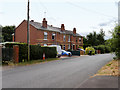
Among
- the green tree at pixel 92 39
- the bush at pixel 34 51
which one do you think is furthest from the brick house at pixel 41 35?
the green tree at pixel 92 39

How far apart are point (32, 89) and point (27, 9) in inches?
519

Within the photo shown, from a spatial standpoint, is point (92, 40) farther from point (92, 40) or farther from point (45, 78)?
point (45, 78)

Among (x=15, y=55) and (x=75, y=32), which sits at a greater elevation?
(x=75, y=32)

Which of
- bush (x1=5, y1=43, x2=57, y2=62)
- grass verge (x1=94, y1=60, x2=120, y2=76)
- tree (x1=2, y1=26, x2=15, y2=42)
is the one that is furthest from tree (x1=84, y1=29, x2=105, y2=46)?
grass verge (x1=94, y1=60, x2=120, y2=76)

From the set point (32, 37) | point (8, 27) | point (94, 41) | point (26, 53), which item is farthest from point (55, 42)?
point (94, 41)

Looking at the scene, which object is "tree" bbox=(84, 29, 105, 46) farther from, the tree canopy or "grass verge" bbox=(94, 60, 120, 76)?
"grass verge" bbox=(94, 60, 120, 76)

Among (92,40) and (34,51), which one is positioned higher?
(92,40)

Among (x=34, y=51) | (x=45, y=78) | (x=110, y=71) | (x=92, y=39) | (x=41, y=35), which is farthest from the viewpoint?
(x=92, y=39)

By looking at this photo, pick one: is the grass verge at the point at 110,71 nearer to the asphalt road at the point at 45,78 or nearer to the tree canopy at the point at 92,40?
the asphalt road at the point at 45,78

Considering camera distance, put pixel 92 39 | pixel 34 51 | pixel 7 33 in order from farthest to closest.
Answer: pixel 92 39 → pixel 7 33 → pixel 34 51

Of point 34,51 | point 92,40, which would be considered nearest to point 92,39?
point 92,40

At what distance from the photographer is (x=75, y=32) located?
4481 centimetres

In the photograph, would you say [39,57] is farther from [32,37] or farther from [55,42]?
[55,42]

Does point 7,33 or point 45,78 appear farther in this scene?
point 7,33
